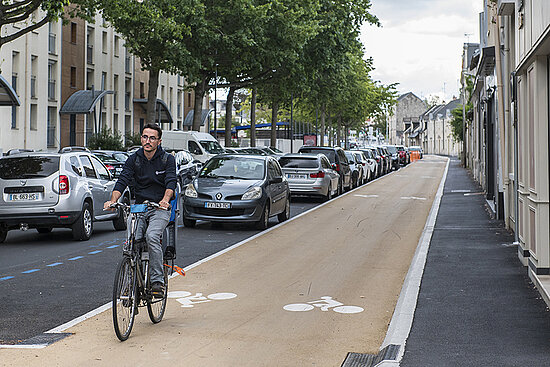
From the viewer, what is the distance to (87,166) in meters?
15.7

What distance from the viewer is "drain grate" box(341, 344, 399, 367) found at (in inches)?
247

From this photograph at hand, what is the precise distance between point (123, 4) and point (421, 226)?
41.1 feet

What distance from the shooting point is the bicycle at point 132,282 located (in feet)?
22.3

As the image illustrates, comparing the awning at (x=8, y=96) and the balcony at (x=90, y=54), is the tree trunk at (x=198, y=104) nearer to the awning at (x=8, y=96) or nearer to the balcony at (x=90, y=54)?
the balcony at (x=90, y=54)

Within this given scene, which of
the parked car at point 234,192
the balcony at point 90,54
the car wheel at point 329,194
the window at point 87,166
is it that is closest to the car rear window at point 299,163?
the car wheel at point 329,194

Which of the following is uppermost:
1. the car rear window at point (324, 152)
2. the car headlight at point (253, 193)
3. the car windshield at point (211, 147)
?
the car windshield at point (211, 147)

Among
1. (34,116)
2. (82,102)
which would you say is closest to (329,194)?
(34,116)

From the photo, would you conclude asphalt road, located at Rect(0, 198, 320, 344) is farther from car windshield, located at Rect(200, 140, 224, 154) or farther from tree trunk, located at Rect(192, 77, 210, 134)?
tree trunk, located at Rect(192, 77, 210, 134)

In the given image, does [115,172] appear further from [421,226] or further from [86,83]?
[86,83]

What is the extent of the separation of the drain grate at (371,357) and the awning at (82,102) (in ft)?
121

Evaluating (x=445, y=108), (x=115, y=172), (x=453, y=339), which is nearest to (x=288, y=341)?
(x=453, y=339)

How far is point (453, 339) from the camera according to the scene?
6816 mm

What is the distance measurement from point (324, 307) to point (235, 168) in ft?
30.7

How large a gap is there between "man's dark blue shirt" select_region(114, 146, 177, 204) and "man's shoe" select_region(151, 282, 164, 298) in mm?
759
